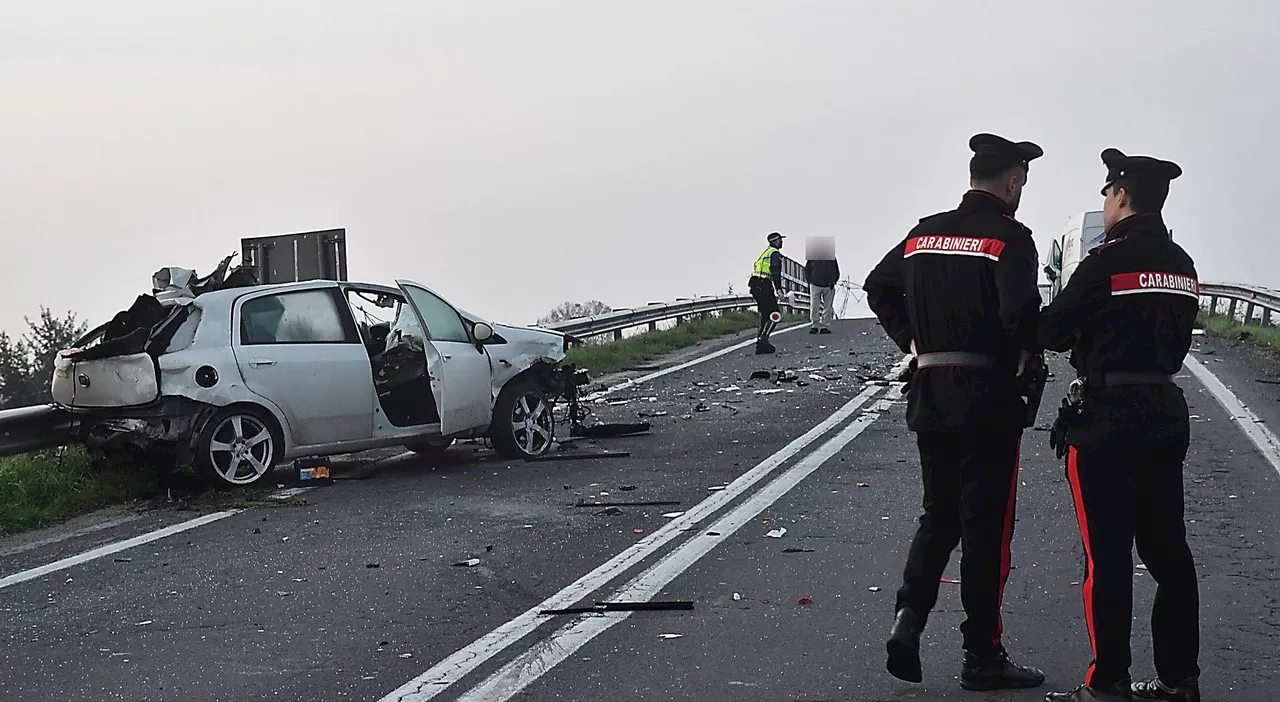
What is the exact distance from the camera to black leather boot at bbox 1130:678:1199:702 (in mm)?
4812

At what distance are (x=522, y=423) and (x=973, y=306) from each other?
7072 mm

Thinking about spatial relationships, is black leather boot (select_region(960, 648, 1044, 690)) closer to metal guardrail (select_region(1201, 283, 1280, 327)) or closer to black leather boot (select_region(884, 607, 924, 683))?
black leather boot (select_region(884, 607, 924, 683))

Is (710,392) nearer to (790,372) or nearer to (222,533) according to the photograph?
(790,372)

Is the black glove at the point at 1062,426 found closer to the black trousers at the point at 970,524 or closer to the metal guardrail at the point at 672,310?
the black trousers at the point at 970,524

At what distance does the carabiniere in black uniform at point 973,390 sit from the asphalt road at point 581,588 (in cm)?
25

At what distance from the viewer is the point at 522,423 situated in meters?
11.7

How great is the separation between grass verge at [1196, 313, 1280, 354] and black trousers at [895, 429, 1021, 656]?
15.9 metres

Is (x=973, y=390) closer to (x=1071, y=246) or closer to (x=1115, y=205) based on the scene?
(x=1115, y=205)

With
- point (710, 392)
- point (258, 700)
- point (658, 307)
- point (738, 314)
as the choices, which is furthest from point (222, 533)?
point (738, 314)

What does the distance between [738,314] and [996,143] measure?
85.3 feet

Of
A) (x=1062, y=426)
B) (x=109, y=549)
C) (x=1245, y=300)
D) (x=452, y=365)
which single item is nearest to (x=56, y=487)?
(x=109, y=549)

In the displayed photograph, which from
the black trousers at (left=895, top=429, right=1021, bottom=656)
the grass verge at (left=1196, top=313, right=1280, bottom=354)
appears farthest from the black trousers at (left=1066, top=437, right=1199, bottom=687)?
the grass verge at (left=1196, top=313, right=1280, bottom=354)

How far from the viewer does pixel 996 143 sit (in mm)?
5094

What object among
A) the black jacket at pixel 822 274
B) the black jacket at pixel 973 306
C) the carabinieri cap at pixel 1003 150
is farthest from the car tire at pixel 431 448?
the black jacket at pixel 822 274
